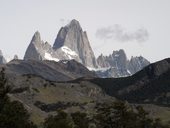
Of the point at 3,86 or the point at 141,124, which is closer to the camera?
the point at 3,86

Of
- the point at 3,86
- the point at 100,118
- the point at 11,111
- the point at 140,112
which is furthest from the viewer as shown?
the point at 140,112

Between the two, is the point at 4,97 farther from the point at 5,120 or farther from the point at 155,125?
the point at 155,125

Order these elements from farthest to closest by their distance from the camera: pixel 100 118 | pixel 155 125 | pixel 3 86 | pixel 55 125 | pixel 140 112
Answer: pixel 155 125
pixel 140 112
pixel 55 125
pixel 100 118
pixel 3 86

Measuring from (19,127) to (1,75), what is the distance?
19.0 metres

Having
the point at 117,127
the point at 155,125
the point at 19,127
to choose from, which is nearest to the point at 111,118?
the point at 117,127

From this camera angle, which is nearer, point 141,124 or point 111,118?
point 111,118

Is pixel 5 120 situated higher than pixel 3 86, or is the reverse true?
pixel 3 86

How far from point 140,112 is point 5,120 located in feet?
210

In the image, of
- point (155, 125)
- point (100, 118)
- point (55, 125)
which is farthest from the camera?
point (155, 125)

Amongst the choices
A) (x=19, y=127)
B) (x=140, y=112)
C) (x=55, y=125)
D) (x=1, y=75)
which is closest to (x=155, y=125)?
(x=140, y=112)

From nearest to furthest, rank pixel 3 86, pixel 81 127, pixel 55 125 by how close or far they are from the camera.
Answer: pixel 3 86 < pixel 55 125 < pixel 81 127

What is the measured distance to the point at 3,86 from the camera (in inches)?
4291

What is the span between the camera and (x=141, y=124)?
519ft

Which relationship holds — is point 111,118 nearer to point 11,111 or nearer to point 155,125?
point 11,111
